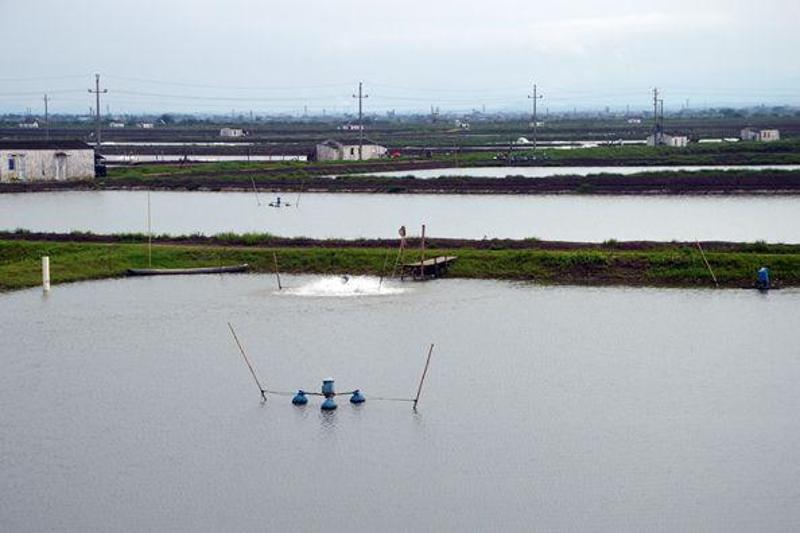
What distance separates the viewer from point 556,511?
549 inches

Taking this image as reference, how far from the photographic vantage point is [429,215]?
3797 cm

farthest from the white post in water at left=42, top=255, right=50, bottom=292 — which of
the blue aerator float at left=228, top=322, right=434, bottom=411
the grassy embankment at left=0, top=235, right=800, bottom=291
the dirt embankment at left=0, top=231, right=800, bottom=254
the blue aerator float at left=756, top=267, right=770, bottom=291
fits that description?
the blue aerator float at left=756, top=267, right=770, bottom=291

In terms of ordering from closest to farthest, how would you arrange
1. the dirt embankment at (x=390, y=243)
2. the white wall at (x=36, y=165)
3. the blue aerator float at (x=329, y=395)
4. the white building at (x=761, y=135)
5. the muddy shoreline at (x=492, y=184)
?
1. the blue aerator float at (x=329, y=395)
2. the dirt embankment at (x=390, y=243)
3. the muddy shoreline at (x=492, y=184)
4. the white wall at (x=36, y=165)
5. the white building at (x=761, y=135)

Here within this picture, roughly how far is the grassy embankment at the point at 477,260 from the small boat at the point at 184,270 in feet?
0.91

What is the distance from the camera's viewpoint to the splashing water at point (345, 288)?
2575 cm

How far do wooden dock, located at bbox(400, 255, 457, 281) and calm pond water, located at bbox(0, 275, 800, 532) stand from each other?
→ 5.93ft

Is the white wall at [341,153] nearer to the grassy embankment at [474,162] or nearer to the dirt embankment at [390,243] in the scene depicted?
the grassy embankment at [474,162]

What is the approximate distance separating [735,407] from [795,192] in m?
26.7

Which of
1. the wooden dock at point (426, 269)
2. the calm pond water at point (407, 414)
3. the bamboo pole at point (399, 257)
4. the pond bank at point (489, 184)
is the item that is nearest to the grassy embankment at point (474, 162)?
the pond bank at point (489, 184)

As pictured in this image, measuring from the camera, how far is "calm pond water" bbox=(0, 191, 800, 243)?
3319 centimetres

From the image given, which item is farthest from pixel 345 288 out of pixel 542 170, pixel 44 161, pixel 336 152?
pixel 336 152

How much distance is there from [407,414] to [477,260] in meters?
10.9

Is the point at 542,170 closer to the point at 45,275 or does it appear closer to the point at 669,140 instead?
the point at 669,140

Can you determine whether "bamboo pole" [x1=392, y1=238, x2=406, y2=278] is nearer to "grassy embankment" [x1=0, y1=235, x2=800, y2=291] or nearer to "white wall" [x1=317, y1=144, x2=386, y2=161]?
"grassy embankment" [x1=0, y1=235, x2=800, y2=291]
